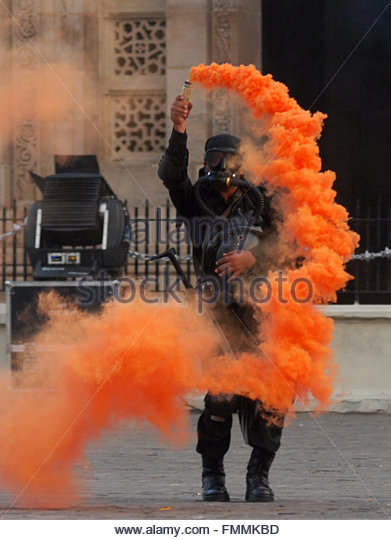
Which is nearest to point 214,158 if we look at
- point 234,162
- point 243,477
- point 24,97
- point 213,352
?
point 234,162

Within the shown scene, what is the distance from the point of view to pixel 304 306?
18.1ft

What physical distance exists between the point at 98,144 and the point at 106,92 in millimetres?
602

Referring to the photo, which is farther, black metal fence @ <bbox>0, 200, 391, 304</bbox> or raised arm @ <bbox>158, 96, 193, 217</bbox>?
black metal fence @ <bbox>0, 200, 391, 304</bbox>

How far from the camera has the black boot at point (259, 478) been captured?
548cm

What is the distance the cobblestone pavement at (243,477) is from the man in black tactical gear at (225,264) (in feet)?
0.70

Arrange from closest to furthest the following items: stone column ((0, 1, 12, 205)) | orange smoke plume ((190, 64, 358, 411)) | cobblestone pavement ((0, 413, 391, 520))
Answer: cobblestone pavement ((0, 413, 391, 520)), orange smoke plume ((190, 64, 358, 411)), stone column ((0, 1, 12, 205))

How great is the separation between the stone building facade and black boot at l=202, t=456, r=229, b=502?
6.59 meters

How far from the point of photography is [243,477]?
22.1 feet

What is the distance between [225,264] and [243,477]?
187cm

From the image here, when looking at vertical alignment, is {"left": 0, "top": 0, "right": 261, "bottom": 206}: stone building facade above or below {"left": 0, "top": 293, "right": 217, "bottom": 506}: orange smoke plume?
above

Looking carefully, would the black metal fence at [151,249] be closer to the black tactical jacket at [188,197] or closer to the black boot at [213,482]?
the black tactical jacket at [188,197]

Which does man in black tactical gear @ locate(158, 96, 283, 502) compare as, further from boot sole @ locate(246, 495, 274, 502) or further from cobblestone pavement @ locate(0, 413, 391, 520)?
cobblestone pavement @ locate(0, 413, 391, 520)

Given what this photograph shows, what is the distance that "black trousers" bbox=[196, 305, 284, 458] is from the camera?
5.51m

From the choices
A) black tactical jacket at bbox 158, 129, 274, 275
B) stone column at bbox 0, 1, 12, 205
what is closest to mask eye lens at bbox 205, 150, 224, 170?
black tactical jacket at bbox 158, 129, 274, 275
